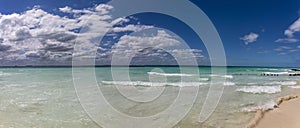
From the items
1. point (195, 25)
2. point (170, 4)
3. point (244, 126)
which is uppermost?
point (170, 4)

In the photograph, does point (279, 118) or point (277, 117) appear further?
point (277, 117)

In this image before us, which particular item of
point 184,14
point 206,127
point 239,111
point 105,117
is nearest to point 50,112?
point 105,117

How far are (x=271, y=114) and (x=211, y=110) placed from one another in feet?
6.44

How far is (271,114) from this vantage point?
8.09 m

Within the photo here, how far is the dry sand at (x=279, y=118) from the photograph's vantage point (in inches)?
264

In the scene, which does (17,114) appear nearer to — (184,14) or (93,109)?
(93,109)

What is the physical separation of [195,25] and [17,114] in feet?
21.9

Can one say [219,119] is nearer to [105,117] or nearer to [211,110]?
[211,110]

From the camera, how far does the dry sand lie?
672cm

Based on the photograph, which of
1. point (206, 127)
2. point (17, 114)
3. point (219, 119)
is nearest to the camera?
point (206, 127)

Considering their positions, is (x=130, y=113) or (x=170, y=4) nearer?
(x=130, y=113)

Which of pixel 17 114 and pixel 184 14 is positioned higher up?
pixel 184 14

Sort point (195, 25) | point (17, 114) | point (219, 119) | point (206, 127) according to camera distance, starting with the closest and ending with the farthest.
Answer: point (206, 127) → point (219, 119) → point (17, 114) → point (195, 25)

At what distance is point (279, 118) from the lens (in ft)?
24.8
